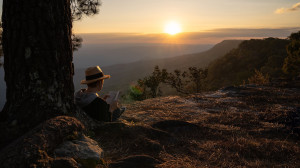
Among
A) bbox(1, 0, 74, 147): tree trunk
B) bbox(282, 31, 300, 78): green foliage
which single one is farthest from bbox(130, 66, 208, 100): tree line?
bbox(1, 0, 74, 147): tree trunk

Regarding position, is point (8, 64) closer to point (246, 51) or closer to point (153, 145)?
point (153, 145)

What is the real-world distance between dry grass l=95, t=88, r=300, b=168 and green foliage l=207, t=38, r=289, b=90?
2365 cm

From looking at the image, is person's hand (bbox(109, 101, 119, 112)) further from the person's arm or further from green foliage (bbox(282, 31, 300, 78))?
green foliage (bbox(282, 31, 300, 78))

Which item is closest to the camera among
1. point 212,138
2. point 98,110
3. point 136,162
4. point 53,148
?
point 53,148

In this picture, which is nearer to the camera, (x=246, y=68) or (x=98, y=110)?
(x=98, y=110)

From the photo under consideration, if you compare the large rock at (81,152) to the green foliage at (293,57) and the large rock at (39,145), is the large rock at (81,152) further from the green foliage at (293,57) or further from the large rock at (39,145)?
the green foliage at (293,57)

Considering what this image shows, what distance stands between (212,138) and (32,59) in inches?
131

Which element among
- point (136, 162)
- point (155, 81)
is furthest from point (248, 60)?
point (136, 162)

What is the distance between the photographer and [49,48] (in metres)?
3.35

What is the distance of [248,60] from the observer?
33469mm

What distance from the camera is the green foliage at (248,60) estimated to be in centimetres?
2922

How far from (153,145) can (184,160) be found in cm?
55

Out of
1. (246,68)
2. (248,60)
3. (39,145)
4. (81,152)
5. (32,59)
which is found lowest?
(246,68)

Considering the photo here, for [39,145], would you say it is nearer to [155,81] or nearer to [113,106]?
[113,106]
